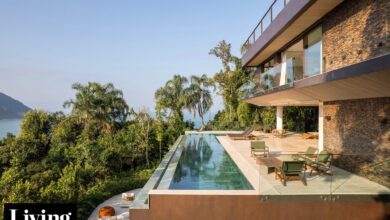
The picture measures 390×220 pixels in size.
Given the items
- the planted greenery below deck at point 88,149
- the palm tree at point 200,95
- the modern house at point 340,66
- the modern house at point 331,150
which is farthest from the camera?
the palm tree at point 200,95

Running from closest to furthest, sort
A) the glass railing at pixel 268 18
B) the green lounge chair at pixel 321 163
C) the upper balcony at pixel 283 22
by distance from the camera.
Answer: the green lounge chair at pixel 321 163 → the upper balcony at pixel 283 22 → the glass railing at pixel 268 18

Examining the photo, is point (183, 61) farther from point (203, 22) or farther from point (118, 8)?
point (118, 8)

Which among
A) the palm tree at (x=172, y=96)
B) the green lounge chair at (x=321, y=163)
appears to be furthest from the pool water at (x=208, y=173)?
the palm tree at (x=172, y=96)

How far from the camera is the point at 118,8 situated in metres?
28.0

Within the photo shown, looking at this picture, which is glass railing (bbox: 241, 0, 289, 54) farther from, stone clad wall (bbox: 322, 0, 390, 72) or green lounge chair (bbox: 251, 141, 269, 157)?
green lounge chair (bbox: 251, 141, 269, 157)

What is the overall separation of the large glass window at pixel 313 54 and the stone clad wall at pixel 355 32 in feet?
1.00

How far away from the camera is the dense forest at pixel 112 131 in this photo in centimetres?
2159

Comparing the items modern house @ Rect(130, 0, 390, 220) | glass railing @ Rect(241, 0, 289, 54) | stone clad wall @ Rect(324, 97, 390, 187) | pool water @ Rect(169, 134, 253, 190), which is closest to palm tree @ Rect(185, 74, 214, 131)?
glass railing @ Rect(241, 0, 289, 54)

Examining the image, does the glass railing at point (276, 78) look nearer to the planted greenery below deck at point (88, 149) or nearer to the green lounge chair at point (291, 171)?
the green lounge chair at point (291, 171)

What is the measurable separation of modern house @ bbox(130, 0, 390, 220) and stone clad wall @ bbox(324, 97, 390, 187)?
0.09ft

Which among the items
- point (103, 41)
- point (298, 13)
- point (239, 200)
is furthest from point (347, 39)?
point (103, 41)

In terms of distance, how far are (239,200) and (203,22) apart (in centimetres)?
2743

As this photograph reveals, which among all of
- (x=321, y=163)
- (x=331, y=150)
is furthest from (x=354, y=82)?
(x=331, y=150)

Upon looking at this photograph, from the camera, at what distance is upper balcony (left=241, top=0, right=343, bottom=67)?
10267mm
